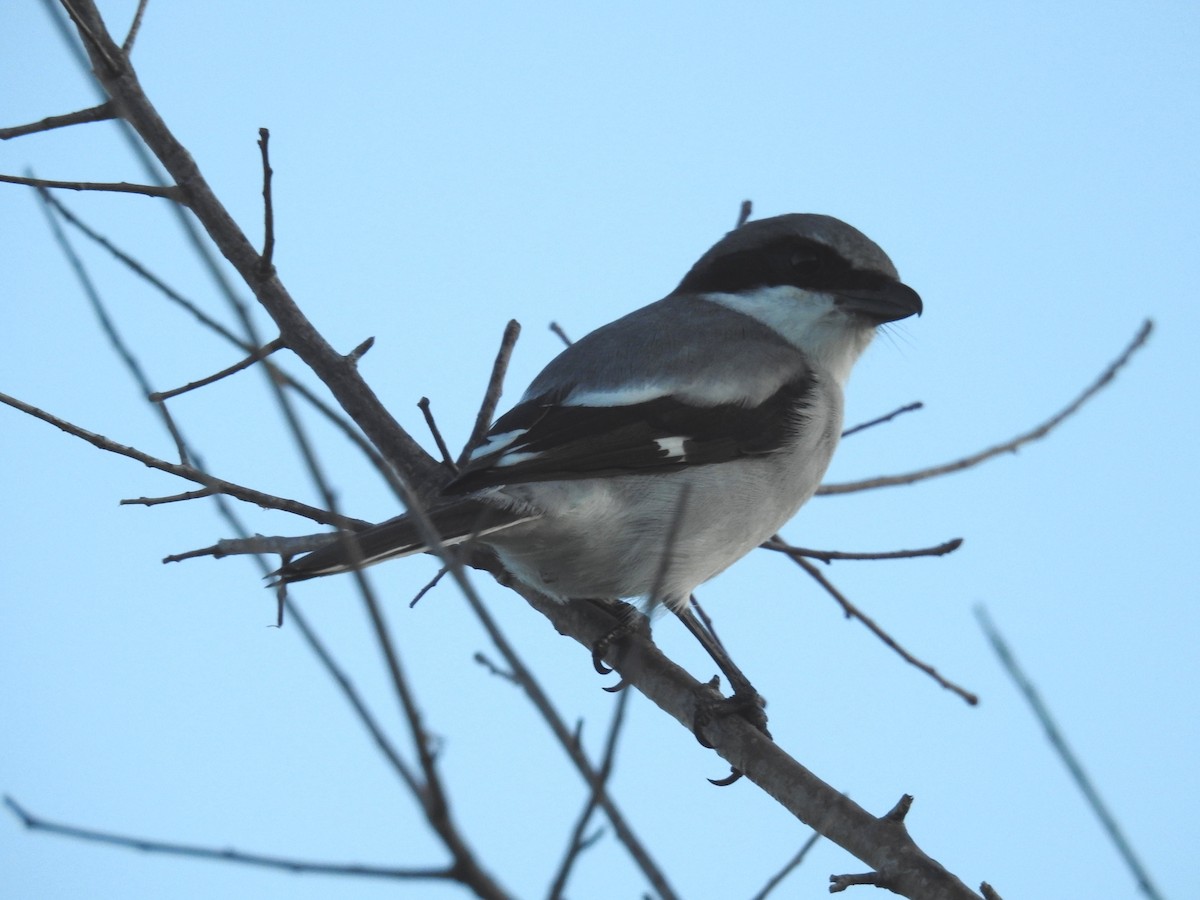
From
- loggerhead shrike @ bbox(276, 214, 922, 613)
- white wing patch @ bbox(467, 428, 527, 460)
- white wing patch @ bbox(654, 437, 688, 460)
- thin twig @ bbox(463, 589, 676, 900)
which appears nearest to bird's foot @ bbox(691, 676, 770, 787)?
loggerhead shrike @ bbox(276, 214, 922, 613)

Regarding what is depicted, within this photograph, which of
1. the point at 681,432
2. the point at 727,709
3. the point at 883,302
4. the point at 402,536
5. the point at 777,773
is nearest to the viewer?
the point at 402,536

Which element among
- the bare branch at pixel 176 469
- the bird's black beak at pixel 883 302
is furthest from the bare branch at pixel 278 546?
the bird's black beak at pixel 883 302

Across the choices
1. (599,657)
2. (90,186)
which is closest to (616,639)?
(599,657)

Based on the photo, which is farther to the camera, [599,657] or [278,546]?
[599,657]

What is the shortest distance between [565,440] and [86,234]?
4.17 feet

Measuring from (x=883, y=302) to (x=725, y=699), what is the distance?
1.57m

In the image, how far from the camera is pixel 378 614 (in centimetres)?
101

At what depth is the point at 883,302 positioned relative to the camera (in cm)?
376

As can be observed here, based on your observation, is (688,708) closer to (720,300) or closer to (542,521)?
(542,521)

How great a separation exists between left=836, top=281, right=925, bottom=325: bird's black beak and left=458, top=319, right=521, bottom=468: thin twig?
1118 millimetres

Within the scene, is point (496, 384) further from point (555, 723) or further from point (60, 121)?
point (555, 723)

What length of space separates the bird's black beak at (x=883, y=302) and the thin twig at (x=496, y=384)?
3.67 feet

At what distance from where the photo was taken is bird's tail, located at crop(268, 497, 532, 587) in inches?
84.8

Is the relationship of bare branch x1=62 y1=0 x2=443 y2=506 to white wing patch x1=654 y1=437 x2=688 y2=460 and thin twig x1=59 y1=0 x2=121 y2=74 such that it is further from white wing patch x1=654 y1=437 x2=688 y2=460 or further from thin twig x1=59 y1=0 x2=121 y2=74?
white wing patch x1=654 y1=437 x2=688 y2=460
